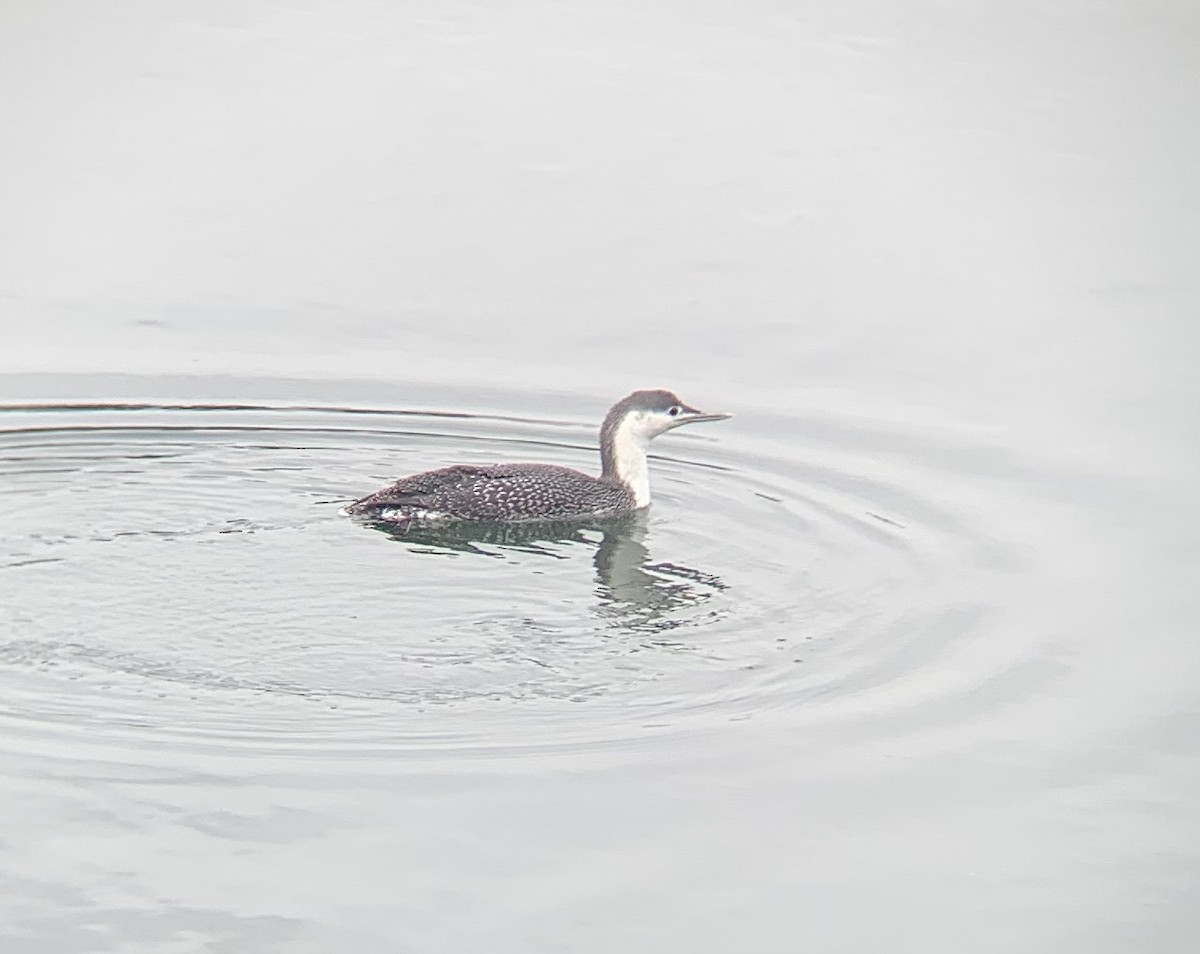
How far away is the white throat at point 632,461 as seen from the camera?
1173 cm

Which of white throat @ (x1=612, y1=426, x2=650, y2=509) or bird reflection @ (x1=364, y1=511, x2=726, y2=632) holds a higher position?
white throat @ (x1=612, y1=426, x2=650, y2=509)

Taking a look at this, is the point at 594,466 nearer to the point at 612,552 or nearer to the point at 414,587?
the point at 612,552

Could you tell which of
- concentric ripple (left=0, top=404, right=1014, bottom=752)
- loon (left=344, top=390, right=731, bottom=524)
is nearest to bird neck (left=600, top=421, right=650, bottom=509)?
loon (left=344, top=390, right=731, bottom=524)

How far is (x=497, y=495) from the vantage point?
11336mm

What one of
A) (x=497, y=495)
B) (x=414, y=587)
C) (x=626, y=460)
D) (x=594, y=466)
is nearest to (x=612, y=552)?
(x=497, y=495)

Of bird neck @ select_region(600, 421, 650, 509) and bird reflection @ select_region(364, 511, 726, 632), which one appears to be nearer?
bird reflection @ select_region(364, 511, 726, 632)

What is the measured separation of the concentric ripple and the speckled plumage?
17cm

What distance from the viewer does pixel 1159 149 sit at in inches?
643

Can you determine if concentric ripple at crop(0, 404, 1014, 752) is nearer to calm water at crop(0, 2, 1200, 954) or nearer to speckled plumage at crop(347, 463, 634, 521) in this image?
calm water at crop(0, 2, 1200, 954)

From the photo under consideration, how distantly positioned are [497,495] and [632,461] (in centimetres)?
80

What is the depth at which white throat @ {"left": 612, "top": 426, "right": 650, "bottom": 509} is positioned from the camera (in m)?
11.7

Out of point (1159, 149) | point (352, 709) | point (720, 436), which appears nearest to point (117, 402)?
point (720, 436)

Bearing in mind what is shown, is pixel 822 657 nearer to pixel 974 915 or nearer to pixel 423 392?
pixel 974 915

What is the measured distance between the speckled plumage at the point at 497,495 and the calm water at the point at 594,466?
0.25 m
